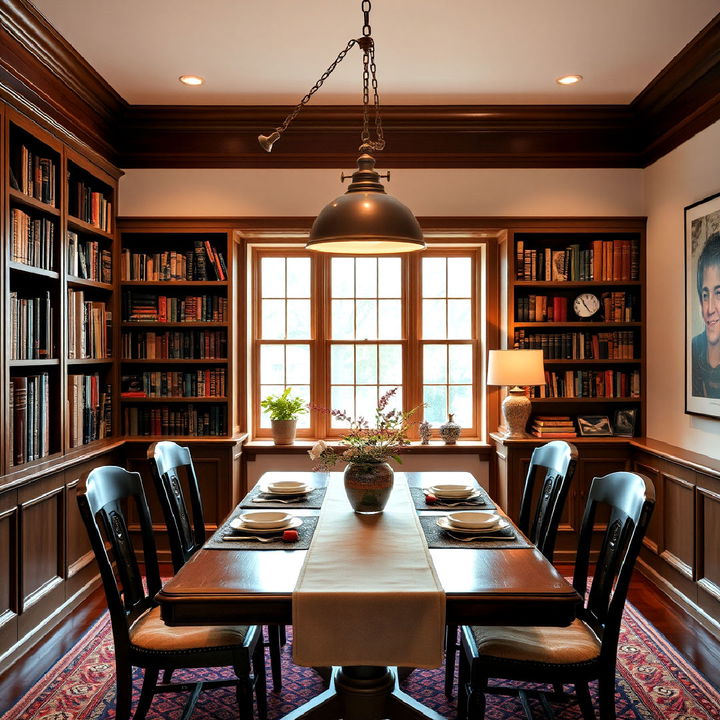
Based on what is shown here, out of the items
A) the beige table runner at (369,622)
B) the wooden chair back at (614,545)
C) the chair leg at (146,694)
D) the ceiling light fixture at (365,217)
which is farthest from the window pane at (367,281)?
the beige table runner at (369,622)

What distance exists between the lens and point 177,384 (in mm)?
4953

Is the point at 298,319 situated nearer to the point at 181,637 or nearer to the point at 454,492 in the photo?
the point at 454,492

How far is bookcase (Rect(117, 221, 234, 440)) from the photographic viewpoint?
16.1 ft

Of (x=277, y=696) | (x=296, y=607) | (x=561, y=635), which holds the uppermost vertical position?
(x=296, y=607)

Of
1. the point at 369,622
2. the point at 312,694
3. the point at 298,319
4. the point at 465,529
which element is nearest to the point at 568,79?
the point at 298,319

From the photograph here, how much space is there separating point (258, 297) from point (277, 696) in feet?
10.5

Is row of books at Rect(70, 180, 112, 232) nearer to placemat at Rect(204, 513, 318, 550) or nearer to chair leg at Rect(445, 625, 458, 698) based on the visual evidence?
placemat at Rect(204, 513, 318, 550)

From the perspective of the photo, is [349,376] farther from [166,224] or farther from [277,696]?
[277,696]

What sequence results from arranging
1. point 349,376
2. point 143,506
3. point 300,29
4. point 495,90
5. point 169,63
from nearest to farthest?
point 143,506 → point 300,29 → point 169,63 → point 495,90 → point 349,376

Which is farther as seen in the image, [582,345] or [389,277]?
[389,277]

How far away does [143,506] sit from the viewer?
2719 mm

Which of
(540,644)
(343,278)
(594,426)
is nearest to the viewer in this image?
(540,644)

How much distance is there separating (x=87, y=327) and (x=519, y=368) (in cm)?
280

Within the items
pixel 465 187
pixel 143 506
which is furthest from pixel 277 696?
pixel 465 187
